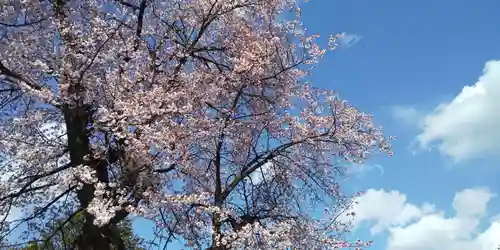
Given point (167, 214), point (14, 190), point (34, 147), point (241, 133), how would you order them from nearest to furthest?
point (34, 147)
point (14, 190)
point (167, 214)
point (241, 133)

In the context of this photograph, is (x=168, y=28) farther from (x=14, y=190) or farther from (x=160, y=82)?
(x=14, y=190)

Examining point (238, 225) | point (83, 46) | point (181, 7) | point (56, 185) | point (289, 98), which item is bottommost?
point (238, 225)

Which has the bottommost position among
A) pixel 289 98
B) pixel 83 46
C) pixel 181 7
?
pixel 83 46

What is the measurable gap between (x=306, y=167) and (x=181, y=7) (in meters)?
4.41

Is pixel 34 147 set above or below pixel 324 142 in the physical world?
below

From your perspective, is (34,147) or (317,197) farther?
(317,197)

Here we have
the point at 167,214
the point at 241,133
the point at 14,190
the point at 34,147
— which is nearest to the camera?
the point at 34,147

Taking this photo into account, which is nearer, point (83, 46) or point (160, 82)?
point (83, 46)

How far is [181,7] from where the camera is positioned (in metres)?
13.1

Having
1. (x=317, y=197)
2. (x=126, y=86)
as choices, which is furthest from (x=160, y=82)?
(x=317, y=197)

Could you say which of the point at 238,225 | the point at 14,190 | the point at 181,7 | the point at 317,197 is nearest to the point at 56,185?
the point at 14,190

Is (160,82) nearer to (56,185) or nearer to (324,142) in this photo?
(56,185)

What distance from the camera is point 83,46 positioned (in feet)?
35.4

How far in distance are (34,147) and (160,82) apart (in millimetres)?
2630
